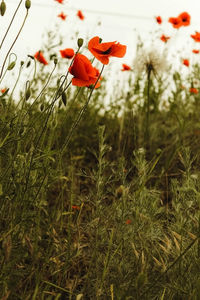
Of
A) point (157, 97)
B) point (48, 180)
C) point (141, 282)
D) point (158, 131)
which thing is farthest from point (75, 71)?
point (157, 97)

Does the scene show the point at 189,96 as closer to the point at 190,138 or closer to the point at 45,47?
the point at 190,138

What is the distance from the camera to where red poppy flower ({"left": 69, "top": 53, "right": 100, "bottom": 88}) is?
3.85 feet

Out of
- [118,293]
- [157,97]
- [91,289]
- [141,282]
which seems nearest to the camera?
[141,282]

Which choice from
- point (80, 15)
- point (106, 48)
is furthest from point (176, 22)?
point (106, 48)

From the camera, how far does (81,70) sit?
1180 millimetres

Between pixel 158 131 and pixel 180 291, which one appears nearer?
pixel 180 291

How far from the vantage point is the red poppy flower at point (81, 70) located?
1.17 meters

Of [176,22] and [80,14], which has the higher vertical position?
[176,22]

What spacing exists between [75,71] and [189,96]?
2157 mm

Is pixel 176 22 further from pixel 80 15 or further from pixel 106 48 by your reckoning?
pixel 106 48

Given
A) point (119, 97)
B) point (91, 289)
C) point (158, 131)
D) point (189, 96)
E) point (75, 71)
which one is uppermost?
point (189, 96)

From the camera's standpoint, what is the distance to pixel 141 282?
34.7 inches

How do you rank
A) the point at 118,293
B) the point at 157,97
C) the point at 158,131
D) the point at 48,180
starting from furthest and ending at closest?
the point at 157,97 → the point at 158,131 → the point at 48,180 → the point at 118,293

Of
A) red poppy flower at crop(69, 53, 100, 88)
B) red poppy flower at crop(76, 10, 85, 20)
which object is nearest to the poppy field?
red poppy flower at crop(69, 53, 100, 88)
